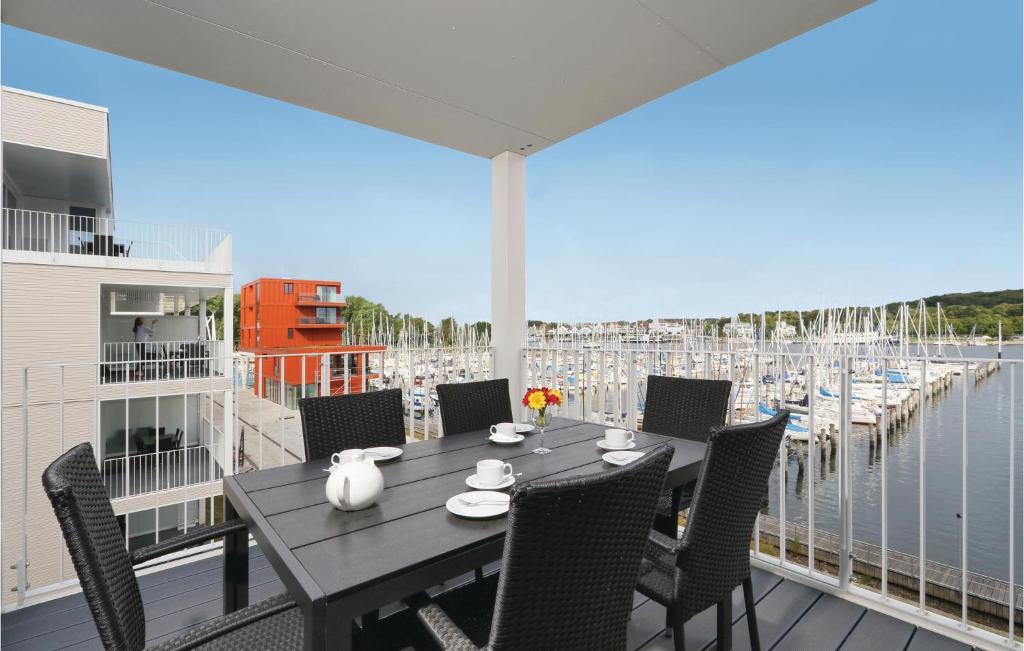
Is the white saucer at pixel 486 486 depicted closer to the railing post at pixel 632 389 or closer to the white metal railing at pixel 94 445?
the railing post at pixel 632 389

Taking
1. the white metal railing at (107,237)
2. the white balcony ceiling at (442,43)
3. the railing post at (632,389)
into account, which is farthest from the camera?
the white metal railing at (107,237)

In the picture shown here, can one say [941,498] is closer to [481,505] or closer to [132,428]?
[481,505]

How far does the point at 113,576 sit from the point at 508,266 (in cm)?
338

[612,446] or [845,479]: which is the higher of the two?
[612,446]

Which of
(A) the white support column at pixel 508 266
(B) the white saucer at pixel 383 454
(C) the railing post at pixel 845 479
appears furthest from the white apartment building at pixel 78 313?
(C) the railing post at pixel 845 479

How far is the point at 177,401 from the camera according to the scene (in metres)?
11.5

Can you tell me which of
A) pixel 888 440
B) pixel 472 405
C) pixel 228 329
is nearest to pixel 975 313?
pixel 888 440

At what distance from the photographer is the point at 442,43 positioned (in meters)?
2.50

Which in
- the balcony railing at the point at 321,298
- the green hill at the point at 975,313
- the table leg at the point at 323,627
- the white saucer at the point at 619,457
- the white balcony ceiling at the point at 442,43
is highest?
the white balcony ceiling at the point at 442,43

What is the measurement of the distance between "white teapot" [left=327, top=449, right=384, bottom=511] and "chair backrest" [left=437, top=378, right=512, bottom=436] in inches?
42.3

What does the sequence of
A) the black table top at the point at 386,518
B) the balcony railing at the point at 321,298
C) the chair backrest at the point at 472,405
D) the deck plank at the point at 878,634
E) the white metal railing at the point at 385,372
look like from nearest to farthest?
1. the black table top at the point at 386,518
2. the deck plank at the point at 878,634
3. the chair backrest at the point at 472,405
4. the white metal railing at the point at 385,372
5. the balcony railing at the point at 321,298

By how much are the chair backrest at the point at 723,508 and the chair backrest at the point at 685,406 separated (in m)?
0.83

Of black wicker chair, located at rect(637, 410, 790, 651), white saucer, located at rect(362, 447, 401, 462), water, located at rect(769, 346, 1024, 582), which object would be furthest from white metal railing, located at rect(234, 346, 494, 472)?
water, located at rect(769, 346, 1024, 582)

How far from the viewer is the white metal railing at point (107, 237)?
878 cm
